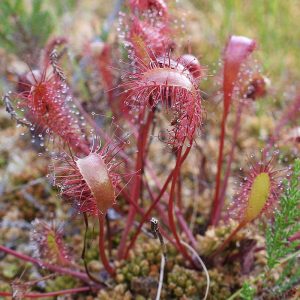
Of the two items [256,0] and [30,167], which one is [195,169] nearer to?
[30,167]

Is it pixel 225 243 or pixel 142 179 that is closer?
pixel 225 243

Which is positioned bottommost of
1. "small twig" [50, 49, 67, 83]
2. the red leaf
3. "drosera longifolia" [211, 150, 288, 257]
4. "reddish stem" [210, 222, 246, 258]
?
"reddish stem" [210, 222, 246, 258]

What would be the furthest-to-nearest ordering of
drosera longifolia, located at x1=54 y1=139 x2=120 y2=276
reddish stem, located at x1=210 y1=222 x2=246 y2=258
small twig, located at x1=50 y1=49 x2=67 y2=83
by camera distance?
reddish stem, located at x1=210 y1=222 x2=246 y2=258 < small twig, located at x1=50 y1=49 x2=67 y2=83 < drosera longifolia, located at x1=54 y1=139 x2=120 y2=276

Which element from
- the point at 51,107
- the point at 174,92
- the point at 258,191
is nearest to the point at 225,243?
the point at 258,191

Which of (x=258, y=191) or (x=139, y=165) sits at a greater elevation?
(x=139, y=165)

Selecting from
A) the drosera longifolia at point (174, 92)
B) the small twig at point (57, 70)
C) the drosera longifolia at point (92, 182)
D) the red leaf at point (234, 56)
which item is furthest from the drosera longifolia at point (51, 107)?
the red leaf at point (234, 56)

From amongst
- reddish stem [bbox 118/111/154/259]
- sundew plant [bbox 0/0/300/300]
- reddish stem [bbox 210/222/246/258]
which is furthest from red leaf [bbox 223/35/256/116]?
reddish stem [bbox 210/222/246/258]

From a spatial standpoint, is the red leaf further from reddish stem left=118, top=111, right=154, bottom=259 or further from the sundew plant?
reddish stem left=118, top=111, right=154, bottom=259

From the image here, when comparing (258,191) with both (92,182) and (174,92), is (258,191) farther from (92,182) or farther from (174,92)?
(92,182)

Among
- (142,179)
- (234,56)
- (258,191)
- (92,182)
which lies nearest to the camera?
(92,182)

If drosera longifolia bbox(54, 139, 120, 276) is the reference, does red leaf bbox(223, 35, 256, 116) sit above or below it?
above

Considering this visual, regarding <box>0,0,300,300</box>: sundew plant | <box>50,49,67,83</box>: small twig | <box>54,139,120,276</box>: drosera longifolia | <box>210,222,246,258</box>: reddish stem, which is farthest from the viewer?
<box>210,222,246,258</box>: reddish stem
